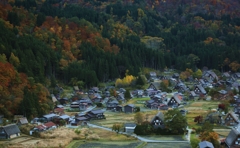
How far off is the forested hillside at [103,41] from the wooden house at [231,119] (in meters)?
26.3

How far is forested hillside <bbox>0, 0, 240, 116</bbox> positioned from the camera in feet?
192

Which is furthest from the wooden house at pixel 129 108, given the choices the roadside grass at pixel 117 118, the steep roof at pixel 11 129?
the steep roof at pixel 11 129

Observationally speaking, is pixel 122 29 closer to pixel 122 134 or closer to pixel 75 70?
pixel 75 70

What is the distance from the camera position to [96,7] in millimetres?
146125

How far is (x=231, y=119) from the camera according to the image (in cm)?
4312

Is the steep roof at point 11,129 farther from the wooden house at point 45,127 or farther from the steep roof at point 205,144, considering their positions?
the steep roof at point 205,144

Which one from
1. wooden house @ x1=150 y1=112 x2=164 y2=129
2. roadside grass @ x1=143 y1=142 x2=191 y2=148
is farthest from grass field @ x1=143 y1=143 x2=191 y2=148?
wooden house @ x1=150 y1=112 x2=164 y2=129

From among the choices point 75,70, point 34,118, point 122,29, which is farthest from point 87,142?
point 122,29

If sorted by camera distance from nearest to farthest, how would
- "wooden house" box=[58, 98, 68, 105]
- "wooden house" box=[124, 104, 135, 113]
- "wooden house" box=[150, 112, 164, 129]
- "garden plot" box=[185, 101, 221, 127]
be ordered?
"wooden house" box=[150, 112, 164, 129] → "garden plot" box=[185, 101, 221, 127] → "wooden house" box=[124, 104, 135, 113] → "wooden house" box=[58, 98, 68, 105]

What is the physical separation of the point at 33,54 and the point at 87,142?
36187 mm

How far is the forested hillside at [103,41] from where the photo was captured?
58594 millimetres

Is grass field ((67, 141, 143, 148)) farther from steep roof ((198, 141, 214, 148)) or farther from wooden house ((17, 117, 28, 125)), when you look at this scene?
wooden house ((17, 117, 28, 125))


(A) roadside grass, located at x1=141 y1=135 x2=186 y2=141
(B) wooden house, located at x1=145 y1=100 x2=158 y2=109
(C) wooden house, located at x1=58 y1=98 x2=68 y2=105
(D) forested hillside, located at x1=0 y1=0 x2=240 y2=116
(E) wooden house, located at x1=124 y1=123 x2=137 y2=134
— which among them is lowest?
(A) roadside grass, located at x1=141 y1=135 x2=186 y2=141

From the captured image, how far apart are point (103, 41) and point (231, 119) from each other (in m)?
57.3
